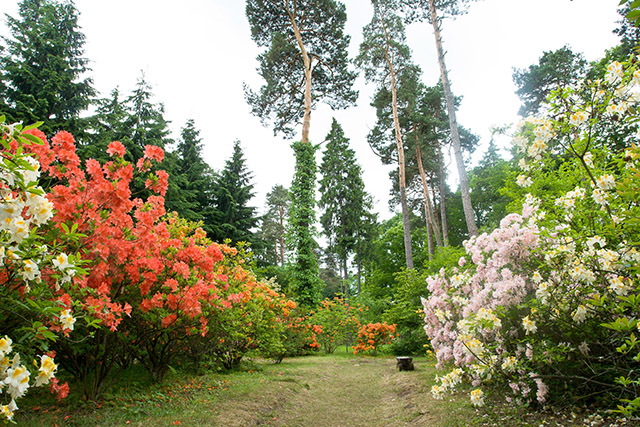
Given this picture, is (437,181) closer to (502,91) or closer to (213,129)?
(502,91)

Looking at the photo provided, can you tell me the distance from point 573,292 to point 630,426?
0.95m

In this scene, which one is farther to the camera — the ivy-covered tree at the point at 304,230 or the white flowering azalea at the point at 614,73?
the ivy-covered tree at the point at 304,230

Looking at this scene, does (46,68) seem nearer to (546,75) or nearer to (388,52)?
(388,52)

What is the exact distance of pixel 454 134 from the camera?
8906mm

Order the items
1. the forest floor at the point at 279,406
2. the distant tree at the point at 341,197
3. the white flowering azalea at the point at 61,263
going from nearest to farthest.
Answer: the white flowering azalea at the point at 61,263 < the forest floor at the point at 279,406 < the distant tree at the point at 341,197

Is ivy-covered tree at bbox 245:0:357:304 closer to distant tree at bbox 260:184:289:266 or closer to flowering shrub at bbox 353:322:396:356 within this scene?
flowering shrub at bbox 353:322:396:356

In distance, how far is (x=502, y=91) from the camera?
52.3 ft

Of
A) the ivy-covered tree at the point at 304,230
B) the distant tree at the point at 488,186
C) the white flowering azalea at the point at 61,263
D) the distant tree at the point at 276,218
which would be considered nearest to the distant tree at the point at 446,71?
the ivy-covered tree at the point at 304,230

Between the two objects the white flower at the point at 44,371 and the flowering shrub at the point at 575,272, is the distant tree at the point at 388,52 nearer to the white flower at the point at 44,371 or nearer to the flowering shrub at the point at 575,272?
the flowering shrub at the point at 575,272

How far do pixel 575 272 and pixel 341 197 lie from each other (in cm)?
1918

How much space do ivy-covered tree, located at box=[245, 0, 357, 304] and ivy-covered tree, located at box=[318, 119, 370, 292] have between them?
6865 mm

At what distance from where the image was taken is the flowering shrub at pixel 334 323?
1084 cm

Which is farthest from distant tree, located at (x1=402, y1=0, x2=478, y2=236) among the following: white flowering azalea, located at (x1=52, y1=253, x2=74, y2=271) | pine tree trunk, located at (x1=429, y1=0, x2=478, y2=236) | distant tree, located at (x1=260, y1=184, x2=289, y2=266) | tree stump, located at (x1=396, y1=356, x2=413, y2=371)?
distant tree, located at (x1=260, y1=184, x2=289, y2=266)

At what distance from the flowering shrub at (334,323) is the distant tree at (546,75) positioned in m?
11.9
